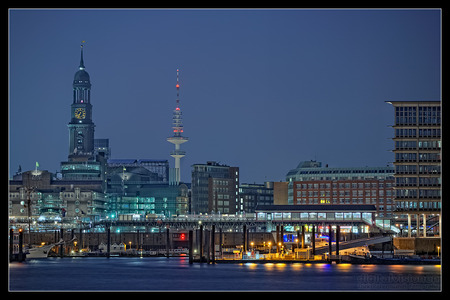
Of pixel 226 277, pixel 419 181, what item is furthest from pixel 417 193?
pixel 226 277

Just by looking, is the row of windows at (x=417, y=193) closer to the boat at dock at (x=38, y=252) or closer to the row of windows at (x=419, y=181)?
the row of windows at (x=419, y=181)

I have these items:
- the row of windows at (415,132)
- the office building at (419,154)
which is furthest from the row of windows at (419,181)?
the row of windows at (415,132)

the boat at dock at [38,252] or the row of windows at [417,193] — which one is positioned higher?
the row of windows at [417,193]

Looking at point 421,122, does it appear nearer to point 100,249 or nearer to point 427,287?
point 427,287

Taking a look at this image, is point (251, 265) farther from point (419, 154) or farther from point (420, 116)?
point (420, 116)
